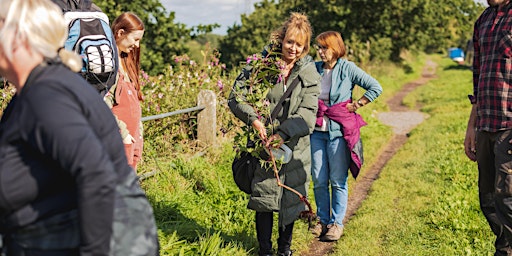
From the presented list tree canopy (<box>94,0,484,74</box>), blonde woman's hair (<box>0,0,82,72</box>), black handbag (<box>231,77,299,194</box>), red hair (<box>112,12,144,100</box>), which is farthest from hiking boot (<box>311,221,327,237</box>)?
tree canopy (<box>94,0,484,74</box>)

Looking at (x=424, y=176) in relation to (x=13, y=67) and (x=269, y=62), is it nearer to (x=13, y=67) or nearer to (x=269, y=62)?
(x=269, y=62)

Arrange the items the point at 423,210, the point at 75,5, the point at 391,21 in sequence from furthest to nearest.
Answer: the point at 391,21
the point at 423,210
the point at 75,5

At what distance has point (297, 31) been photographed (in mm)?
4051

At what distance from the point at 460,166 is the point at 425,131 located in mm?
3500

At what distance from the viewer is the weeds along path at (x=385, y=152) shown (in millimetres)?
5045

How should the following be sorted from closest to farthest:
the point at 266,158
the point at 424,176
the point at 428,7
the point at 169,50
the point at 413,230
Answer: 1. the point at 266,158
2. the point at 413,230
3. the point at 424,176
4. the point at 169,50
5. the point at 428,7

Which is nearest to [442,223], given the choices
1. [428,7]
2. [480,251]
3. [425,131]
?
[480,251]

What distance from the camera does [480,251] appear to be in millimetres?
4605

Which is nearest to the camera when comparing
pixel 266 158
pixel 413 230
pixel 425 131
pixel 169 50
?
pixel 266 158

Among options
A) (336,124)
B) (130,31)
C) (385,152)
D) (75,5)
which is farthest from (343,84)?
(385,152)

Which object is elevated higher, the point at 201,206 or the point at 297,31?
the point at 297,31

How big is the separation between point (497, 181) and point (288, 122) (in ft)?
4.95

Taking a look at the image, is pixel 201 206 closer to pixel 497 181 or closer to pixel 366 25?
pixel 497 181

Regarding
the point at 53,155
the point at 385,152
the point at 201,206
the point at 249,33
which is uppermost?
the point at 53,155
